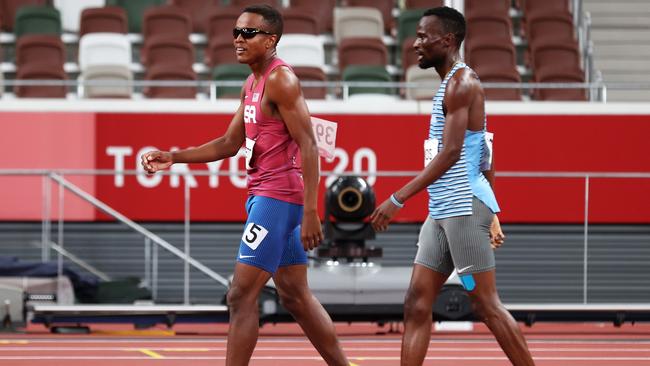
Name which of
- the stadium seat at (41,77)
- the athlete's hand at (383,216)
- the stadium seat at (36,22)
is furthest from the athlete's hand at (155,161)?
the stadium seat at (36,22)

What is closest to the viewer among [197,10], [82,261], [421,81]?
[82,261]

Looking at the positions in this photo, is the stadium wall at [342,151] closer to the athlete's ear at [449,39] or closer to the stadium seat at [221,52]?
the stadium seat at [221,52]

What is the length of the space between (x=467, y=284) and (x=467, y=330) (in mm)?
7495

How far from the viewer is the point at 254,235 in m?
A: 6.23

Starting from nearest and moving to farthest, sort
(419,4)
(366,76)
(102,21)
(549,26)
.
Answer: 1. (366,76)
2. (102,21)
3. (549,26)
4. (419,4)

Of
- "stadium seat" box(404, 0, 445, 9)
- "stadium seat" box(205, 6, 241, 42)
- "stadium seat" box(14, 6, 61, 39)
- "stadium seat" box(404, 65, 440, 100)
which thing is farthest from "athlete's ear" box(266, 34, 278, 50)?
"stadium seat" box(404, 0, 445, 9)

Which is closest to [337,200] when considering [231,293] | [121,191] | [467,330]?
[467,330]

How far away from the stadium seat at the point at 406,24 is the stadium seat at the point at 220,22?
8.05 feet

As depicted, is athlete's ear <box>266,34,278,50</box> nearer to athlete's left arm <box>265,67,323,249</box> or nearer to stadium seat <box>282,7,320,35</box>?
athlete's left arm <box>265,67,323,249</box>

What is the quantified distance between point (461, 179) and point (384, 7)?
1369cm

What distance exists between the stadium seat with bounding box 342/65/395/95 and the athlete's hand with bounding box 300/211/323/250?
11.2m

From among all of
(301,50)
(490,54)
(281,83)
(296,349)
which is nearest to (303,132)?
(281,83)

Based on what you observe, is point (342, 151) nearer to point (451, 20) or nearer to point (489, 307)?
point (451, 20)

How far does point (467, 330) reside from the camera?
1357 centimetres
